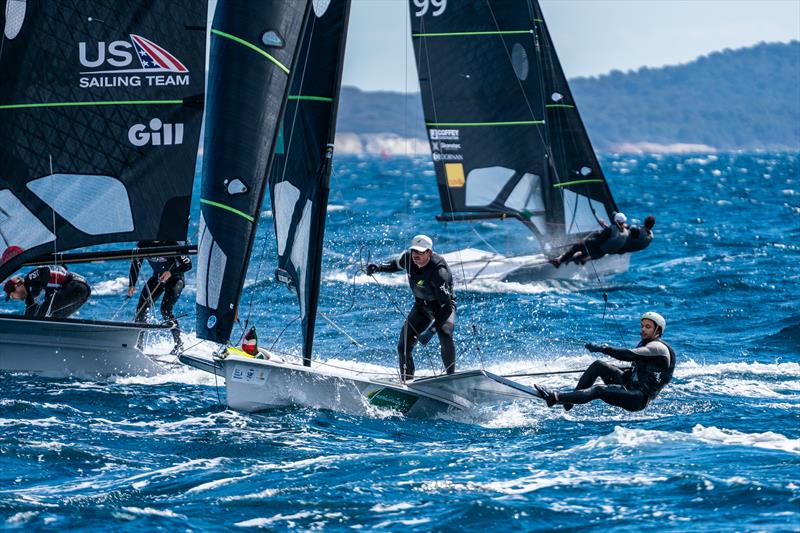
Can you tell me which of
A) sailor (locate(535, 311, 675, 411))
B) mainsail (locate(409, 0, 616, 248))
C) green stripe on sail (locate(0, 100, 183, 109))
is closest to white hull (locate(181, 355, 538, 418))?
sailor (locate(535, 311, 675, 411))

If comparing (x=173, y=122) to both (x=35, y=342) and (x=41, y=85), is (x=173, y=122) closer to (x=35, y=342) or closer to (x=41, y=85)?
(x=41, y=85)

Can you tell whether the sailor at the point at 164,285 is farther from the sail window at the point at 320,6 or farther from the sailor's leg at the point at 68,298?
the sail window at the point at 320,6

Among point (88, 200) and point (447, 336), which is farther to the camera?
point (88, 200)

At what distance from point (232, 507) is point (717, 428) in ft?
16.3

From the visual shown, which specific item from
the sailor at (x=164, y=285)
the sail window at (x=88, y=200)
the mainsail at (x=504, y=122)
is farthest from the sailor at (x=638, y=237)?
the sail window at (x=88, y=200)

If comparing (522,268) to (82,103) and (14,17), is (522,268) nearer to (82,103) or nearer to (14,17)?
(82,103)

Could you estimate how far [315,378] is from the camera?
12.1 m

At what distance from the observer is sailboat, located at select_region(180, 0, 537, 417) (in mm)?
11805

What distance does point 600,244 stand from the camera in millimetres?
22438

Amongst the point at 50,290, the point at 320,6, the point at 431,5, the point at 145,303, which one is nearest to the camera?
the point at 320,6

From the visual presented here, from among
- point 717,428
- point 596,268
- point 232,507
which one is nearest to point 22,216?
point 232,507

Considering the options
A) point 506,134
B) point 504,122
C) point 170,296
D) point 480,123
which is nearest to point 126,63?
point 170,296

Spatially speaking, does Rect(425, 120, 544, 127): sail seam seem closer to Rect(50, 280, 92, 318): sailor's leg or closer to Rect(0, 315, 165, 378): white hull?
Rect(50, 280, 92, 318): sailor's leg

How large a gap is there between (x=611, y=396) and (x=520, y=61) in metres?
10.9
